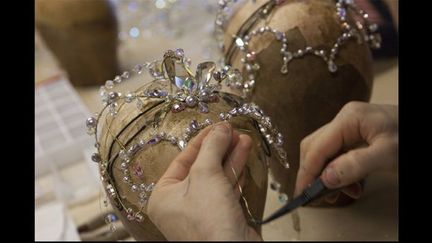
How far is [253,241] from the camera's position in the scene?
428 millimetres

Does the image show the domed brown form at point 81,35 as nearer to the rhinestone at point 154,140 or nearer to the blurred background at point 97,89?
the blurred background at point 97,89

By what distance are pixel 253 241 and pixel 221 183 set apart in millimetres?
60

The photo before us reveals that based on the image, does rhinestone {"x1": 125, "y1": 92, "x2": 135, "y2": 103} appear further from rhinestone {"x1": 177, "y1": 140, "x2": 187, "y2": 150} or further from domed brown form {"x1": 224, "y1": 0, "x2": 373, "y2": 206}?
domed brown form {"x1": 224, "y1": 0, "x2": 373, "y2": 206}

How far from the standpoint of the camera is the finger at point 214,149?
479 mm

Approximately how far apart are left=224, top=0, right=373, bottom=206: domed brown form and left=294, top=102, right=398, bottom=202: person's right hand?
99 mm

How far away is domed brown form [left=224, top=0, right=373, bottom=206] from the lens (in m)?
0.78

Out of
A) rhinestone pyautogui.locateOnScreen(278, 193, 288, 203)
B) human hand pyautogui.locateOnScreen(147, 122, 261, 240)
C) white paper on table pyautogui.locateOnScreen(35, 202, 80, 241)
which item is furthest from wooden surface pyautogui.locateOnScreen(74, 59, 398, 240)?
white paper on table pyautogui.locateOnScreen(35, 202, 80, 241)

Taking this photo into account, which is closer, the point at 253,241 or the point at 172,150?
the point at 253,241

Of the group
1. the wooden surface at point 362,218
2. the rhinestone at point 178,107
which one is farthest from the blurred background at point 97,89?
the rhinestone at point 178,107
